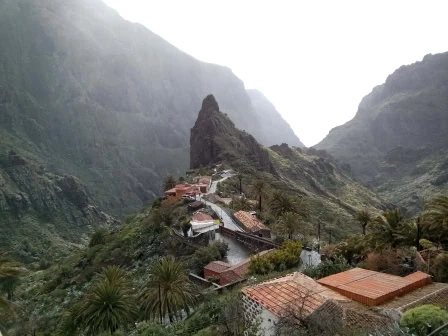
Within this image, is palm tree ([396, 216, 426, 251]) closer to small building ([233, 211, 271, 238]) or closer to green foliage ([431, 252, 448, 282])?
green foliage ([431, 252, 448, 282])

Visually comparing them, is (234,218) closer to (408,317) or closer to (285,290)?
(285,290)

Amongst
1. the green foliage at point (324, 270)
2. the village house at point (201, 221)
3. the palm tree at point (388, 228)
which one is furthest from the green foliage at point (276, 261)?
the village house at point (201, 221)

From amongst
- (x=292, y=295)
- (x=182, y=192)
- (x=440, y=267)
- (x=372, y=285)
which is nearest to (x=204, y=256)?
(x=440, y=267)

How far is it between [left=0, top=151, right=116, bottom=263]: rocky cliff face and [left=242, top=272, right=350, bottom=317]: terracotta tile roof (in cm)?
8995

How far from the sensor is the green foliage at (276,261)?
102 ft

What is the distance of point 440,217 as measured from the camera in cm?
2831

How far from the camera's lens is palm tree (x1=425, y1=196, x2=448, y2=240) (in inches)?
1102

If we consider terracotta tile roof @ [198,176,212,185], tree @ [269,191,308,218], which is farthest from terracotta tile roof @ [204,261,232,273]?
terracotta tile roof @ [198,176,212,185]

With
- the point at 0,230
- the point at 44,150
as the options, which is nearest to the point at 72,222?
the point at 0,230

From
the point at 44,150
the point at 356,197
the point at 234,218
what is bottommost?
the point at 356,197

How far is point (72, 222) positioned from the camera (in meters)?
137

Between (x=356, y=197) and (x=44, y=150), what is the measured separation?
424ft

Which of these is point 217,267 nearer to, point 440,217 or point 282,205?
point 440,217

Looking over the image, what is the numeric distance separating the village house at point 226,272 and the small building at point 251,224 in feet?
45.5
